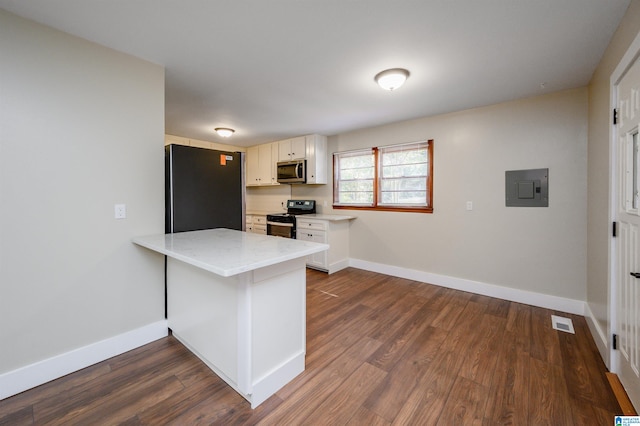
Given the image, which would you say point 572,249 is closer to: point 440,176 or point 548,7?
point 440,176

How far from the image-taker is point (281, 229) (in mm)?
4738

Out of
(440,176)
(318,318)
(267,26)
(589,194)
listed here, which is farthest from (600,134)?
(318,318)

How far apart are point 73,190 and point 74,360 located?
4.00 ft

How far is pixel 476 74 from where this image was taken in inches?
94.4

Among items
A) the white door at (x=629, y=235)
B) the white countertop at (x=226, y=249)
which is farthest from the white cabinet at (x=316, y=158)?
the white door at (x=629, y=235)

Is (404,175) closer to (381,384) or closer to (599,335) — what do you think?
(599,335)

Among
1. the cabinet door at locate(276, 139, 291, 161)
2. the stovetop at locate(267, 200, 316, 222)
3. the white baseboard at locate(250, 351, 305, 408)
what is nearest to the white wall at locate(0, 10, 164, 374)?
the white baseboard at locate(250, 351, 305, 408)

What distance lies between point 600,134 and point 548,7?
129cm

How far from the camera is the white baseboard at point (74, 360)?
165cm

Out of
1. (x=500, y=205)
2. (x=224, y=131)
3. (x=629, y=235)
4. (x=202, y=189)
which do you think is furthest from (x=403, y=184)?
(x=224, y=131)

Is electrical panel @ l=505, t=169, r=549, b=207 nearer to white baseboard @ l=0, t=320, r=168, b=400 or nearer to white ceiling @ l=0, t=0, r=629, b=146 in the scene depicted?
white ceiling @ l=0, t=0, r=629, b=146

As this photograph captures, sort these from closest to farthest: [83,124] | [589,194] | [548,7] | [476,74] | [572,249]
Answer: [548,7]
[83,124]
[476,74]
[589,194]
[572,249]

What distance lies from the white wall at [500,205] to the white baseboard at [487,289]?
0.18 feet

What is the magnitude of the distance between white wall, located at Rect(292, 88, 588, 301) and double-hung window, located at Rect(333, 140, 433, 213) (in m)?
0.13
